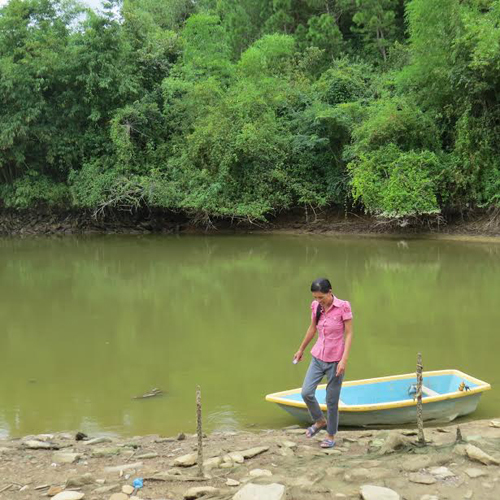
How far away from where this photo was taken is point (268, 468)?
4.04m

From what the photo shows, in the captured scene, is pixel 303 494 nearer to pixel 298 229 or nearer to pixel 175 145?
pixel 298 229

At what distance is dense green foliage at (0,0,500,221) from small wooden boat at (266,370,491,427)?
12558 millimetres

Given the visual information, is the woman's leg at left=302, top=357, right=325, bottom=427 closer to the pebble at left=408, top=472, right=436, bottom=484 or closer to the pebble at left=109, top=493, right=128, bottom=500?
the pebble at left=408, top=472, right=436, bottom=484

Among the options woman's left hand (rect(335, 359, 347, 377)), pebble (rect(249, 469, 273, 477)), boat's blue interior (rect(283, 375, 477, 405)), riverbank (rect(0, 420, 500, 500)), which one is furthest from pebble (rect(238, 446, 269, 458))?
boat's blue interior (rect(283, 375, 477, 405))

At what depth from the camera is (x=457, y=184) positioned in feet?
59.5

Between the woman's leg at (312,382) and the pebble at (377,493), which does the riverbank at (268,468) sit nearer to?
the pebble at (377,493)

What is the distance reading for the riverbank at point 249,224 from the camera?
18.8 meters

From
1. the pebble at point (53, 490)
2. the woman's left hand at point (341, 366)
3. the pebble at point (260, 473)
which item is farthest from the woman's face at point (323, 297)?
the pebble at point (53, 490)

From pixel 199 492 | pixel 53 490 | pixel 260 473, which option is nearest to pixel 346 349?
pixel 260 473

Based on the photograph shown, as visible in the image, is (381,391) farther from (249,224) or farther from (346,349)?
(249,224)

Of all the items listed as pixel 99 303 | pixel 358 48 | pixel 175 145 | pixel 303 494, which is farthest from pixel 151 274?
pixel 358 48

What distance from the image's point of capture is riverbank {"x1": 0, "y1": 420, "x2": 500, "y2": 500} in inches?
138

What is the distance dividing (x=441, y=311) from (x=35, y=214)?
18.9 metres

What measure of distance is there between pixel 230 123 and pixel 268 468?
57.8 ft
